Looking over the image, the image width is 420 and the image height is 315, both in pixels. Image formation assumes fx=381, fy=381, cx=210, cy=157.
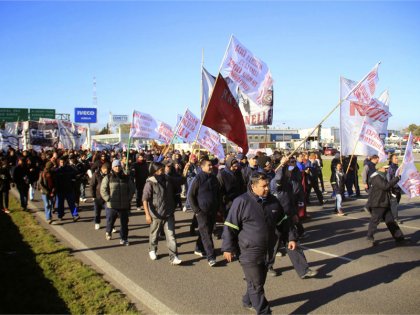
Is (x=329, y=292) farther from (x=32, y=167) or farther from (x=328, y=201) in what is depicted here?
(x=32, y=167)

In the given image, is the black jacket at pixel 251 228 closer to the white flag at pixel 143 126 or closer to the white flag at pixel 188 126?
the white flag at pixel 188 126

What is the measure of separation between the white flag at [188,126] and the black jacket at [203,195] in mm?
7434

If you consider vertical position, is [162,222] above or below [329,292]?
above

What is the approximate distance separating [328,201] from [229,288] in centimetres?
1041

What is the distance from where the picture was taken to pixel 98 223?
9.85 meters

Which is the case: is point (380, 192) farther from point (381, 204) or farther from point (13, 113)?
point (13, 113)

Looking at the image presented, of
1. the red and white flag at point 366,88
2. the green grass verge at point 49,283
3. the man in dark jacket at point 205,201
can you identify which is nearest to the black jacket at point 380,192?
the red and white flag at point 366,88

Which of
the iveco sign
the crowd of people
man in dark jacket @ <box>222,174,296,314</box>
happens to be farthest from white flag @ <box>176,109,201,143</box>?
the iveco sign

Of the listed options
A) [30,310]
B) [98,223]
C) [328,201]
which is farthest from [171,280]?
[328,201]

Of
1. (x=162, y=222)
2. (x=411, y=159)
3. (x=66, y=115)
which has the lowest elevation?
(x=162, y=222)

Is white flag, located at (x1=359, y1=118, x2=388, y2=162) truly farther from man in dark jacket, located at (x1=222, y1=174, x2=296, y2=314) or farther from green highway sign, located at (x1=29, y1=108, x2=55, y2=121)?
green highway sign, located at (x1=29, y1=108, x2=55, y2=121)

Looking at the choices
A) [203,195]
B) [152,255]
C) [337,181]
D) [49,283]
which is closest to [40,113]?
[337,181]

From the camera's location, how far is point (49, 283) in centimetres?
571

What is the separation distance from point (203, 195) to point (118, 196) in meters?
2.29
